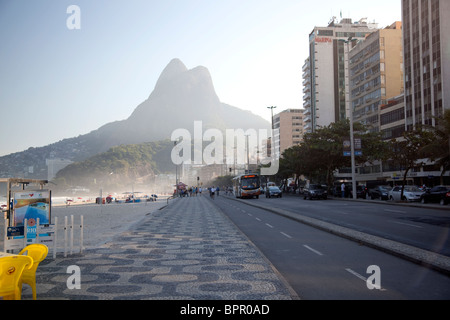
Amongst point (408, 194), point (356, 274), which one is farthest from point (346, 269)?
point (408, 194)

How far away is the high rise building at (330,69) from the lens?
11262cm

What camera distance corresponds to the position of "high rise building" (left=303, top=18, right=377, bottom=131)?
11262cm

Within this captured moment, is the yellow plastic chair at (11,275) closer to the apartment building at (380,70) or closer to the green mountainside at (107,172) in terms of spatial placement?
the apartment building at (380,70)

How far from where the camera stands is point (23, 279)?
546 cm

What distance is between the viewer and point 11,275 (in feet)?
16.8

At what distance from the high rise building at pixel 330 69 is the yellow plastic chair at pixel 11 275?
111332 mm

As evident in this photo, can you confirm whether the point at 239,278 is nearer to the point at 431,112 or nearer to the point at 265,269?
the point at 265,269

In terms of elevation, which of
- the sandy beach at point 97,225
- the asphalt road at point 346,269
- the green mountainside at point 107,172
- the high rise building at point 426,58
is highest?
the high rise building at point 426,58

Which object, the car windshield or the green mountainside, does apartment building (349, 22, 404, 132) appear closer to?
the car windshield

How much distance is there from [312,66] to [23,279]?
385ft

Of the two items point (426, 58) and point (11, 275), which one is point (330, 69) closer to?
point (426, 58)

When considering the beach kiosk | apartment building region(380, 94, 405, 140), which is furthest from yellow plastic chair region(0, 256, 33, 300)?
apartment building region(380, 94, 405, 140)

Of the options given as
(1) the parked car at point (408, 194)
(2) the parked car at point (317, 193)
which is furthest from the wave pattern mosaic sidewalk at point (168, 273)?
(2) the parked car at point (317, 193)

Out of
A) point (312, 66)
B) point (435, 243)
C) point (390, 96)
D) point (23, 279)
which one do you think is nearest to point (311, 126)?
point (312, 66)
